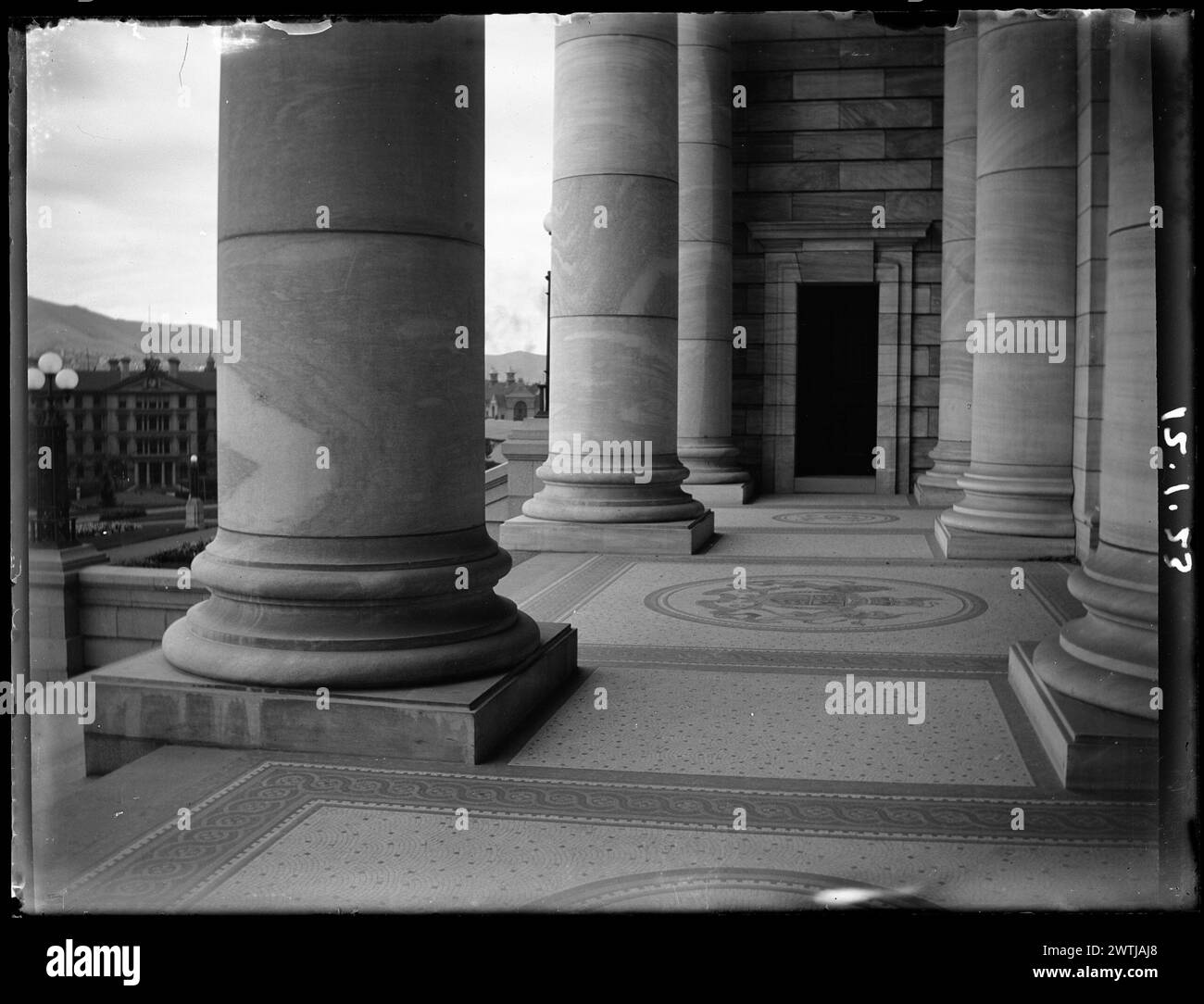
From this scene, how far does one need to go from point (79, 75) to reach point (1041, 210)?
402 inches

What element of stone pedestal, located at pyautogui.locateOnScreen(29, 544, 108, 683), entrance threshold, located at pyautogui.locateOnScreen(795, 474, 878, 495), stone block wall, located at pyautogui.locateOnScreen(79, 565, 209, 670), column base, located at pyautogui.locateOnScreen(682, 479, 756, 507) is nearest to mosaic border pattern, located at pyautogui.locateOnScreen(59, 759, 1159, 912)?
stone block wall, located at pyautogui.locateOnScreen(79, 565, 209, 670)

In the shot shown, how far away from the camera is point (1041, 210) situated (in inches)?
479

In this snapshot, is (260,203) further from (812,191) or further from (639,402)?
(812,191)

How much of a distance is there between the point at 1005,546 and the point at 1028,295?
2.56 meters

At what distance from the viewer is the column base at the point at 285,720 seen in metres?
5.25

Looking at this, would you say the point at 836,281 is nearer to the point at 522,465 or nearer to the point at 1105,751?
the point at 522,465

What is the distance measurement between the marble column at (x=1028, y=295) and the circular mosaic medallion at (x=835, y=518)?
349cm

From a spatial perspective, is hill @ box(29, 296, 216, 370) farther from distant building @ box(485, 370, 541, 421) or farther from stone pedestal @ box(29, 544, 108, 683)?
distant building @ box(485, 370, 541, 421)

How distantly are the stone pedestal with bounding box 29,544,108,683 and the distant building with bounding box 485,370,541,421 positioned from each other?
9.11 m

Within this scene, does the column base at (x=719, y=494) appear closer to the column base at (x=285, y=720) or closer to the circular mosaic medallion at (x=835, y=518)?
the circular mosaic medallion at (x=835, y=518)

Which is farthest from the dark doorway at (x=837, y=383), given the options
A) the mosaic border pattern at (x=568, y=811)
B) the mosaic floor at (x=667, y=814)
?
the mosaic border pattern at (x=568, y=811)

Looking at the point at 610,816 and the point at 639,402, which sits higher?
the point at 639,402

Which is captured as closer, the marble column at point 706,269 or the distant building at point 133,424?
the distant building at point 133,424
